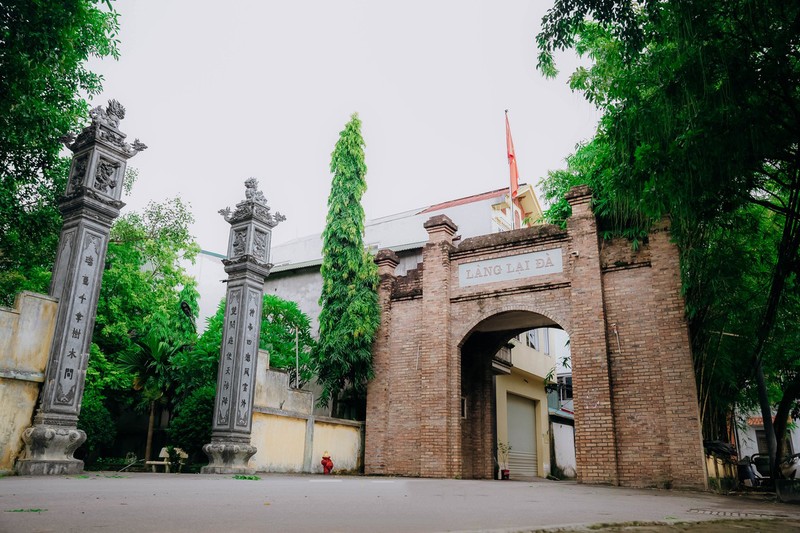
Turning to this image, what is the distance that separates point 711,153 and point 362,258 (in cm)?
1073

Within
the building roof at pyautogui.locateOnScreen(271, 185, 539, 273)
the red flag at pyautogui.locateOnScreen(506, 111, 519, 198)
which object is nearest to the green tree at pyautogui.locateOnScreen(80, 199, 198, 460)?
the building roof at pyautogui.locateOnScreen(271, 185, 539, 273)

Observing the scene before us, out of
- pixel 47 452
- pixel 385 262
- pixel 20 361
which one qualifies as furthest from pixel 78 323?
pixel 385 262

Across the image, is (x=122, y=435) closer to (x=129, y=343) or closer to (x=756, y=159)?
(x=129, y=343)

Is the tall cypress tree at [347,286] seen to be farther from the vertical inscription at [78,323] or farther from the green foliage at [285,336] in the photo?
the vertical inscription at [78,323]

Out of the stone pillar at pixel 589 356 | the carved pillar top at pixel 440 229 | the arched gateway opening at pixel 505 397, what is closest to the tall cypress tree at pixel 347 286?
the carved pillar top at pixel 440 229

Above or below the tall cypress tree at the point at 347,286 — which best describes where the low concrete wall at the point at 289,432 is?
below

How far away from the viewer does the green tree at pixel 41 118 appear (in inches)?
290

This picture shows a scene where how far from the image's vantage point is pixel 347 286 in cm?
1574

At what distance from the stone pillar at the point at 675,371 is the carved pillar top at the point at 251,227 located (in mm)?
8173

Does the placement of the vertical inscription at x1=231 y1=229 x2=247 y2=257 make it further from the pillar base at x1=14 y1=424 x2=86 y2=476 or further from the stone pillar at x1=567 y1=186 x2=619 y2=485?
the stone pillar at x1=567 y1=186 x2=619 y2=485

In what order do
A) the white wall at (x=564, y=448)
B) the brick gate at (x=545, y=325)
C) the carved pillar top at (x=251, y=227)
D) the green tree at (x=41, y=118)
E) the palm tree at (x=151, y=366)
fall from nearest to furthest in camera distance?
the green tree at (x=41, y=118)
the brick gate at (x=545, y=325)
the carved pillar top at (x=251, y=227)
the palm tree at (x=151, y=366)
the white wall at (x=564, y=448)

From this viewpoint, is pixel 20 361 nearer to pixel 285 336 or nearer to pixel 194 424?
pixel 194 424

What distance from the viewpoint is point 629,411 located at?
11.5 metres

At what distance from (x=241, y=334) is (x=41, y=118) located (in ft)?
18.0
